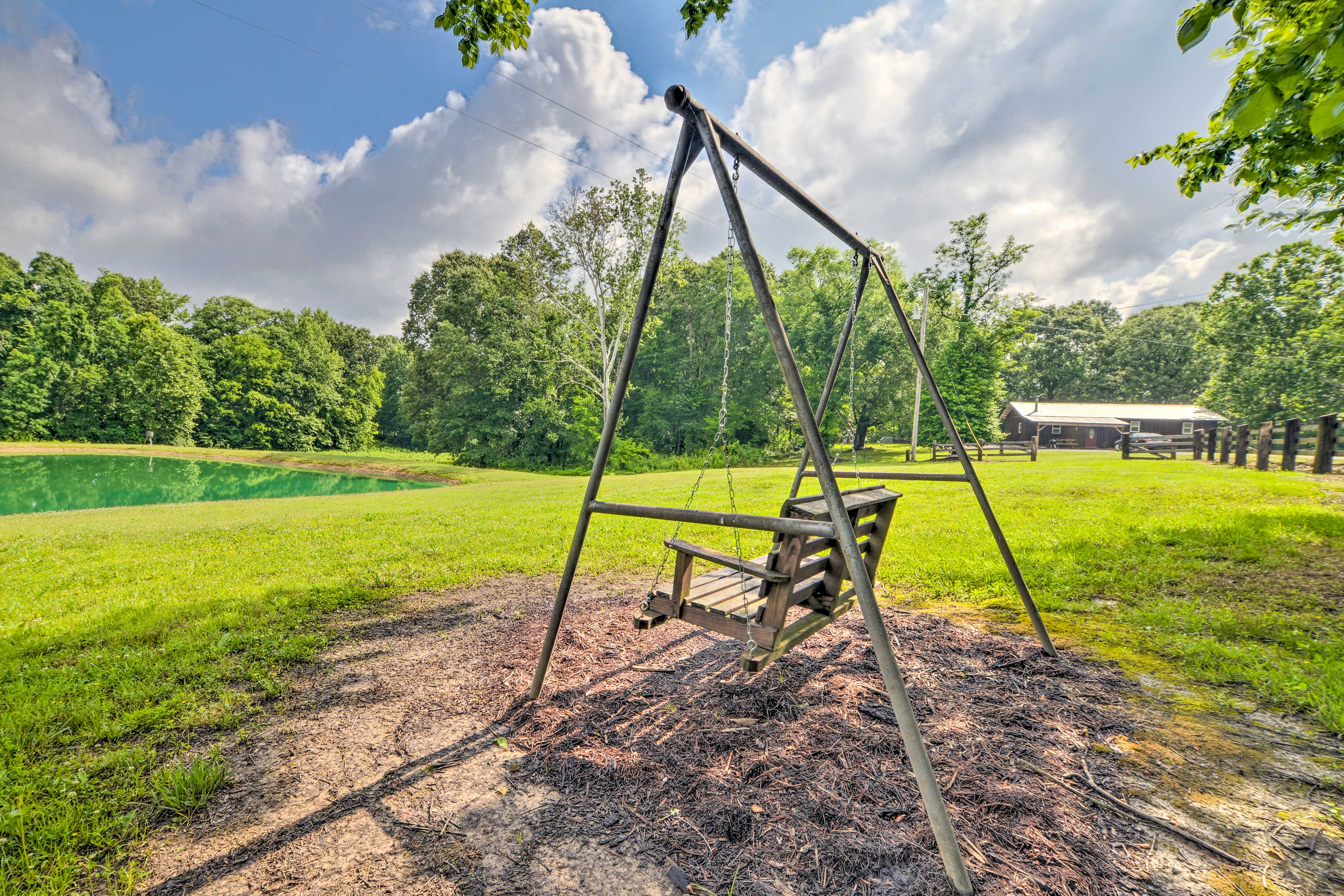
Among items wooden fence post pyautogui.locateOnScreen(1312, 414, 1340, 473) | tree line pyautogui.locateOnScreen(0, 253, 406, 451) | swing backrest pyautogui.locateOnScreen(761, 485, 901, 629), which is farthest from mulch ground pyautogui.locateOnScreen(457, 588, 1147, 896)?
tree line pyautogui.locateOnScreen(0, 253, 406, 451)

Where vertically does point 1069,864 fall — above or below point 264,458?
above

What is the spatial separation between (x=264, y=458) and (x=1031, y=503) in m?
42.8

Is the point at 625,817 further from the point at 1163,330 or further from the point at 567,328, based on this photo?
the point at 1163,330

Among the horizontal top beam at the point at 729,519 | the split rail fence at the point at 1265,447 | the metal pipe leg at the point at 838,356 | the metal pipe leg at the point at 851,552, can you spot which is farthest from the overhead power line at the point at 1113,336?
the horizontal top beam at the point at 729,519

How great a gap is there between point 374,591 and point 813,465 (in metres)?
4.95

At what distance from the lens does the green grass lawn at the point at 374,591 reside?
2.62 m

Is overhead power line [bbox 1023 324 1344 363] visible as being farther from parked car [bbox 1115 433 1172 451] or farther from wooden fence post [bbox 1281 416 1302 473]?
wooden fence post [bbox 1281 416 1302 473]

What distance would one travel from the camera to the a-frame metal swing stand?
1927 millimetres

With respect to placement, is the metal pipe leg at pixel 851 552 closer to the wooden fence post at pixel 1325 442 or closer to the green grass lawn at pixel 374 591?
the green grass lawn at pixel 374 591

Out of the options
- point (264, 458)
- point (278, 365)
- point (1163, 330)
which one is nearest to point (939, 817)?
point (264, 458)

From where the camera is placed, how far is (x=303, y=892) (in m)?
1.88

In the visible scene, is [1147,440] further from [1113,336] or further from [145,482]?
[145,482]

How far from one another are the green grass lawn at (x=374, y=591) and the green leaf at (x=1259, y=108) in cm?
314

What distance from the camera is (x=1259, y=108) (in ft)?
5.94
